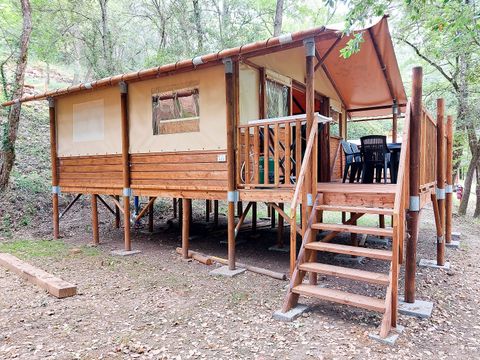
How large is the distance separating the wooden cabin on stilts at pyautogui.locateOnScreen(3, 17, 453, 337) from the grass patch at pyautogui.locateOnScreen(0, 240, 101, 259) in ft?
1.88

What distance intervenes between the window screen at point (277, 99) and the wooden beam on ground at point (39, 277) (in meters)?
4.12

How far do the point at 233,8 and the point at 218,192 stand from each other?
38.5ft

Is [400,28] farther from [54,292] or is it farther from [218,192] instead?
[54,292]

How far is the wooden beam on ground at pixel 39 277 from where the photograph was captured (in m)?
4.42

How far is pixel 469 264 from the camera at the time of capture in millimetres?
6062

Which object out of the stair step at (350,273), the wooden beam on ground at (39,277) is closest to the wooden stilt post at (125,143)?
the wooden beam on ground at (39,277)

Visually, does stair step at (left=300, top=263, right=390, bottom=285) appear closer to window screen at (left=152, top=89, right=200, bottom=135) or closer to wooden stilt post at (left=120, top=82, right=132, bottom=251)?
window screen at (left=152, top=89, right=200, bottom=135)

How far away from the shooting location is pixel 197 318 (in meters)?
3.76

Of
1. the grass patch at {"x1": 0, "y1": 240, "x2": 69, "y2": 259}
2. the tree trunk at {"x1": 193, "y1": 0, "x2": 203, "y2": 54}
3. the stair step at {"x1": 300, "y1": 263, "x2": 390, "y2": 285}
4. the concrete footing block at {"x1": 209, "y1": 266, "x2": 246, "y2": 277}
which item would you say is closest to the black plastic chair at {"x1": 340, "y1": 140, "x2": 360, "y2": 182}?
the concrete footing block at {"x1": 209, "y1": 266, "x2": 246, "y2": 277}

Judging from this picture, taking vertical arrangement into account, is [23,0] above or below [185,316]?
above

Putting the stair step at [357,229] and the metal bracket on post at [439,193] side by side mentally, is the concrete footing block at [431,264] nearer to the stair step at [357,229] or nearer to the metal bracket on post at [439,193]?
the metal bracket on post at [439,193]

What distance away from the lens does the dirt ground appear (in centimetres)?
306

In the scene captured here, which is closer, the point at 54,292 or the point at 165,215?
the point at 54,292

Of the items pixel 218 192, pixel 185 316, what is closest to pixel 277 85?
pixel 218 192
